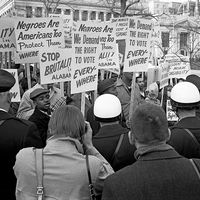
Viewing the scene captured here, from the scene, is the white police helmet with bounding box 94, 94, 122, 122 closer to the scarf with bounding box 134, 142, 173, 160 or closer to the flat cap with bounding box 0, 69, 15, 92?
the flat cap with bounding box 0, 69, 15, 92

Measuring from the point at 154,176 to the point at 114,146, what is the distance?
133 cm

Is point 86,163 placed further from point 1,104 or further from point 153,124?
point 1,104

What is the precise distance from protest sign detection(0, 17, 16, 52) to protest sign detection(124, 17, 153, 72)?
1989mm

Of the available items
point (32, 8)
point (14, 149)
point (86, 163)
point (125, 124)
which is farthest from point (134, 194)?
point (32, 8)

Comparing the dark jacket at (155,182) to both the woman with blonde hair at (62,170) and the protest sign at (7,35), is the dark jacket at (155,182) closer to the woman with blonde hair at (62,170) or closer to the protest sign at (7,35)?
the woman with blonde hair at (62,170)

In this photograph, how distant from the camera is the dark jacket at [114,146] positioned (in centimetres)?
329

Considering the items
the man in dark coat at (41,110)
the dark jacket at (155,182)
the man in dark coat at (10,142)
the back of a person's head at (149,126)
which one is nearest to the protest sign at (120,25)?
the man in dark coat at (41,110)

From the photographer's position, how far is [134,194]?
201 centimetres

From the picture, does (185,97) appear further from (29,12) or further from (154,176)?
(29,12)

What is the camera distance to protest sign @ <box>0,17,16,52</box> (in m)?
6.63

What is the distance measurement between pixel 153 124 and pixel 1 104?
146 centimetres

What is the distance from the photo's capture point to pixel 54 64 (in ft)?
18.2

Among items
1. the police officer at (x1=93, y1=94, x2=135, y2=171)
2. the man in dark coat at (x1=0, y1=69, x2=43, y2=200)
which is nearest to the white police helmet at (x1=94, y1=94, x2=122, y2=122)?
the police officer at (x1=93, y1=94, x2=135, y2=171)

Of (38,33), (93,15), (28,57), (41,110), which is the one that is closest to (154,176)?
(41,110)
